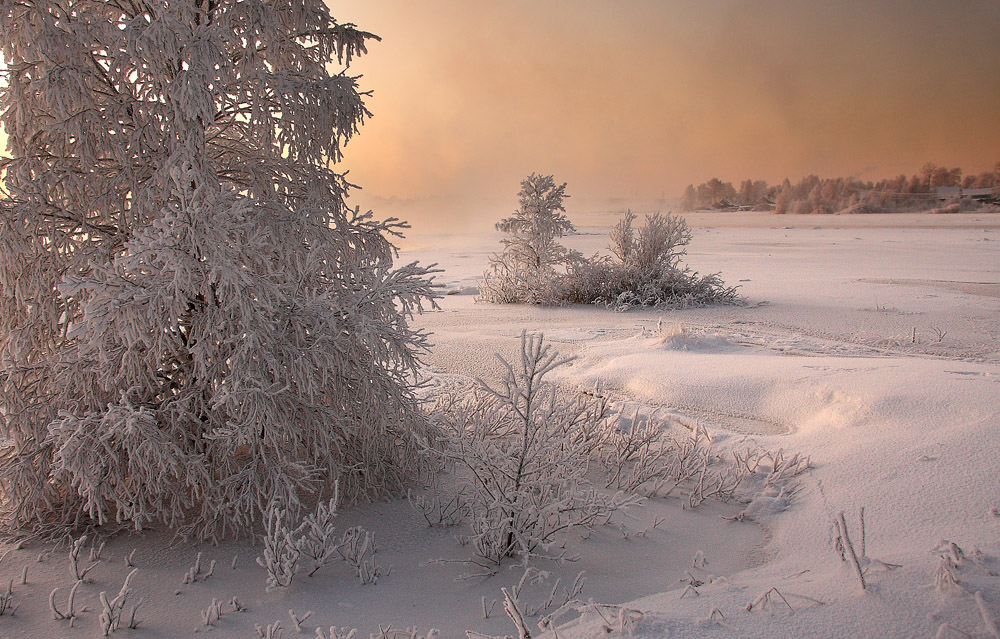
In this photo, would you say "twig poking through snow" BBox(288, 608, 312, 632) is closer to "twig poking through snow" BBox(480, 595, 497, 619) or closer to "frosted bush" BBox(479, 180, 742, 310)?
"twig poking through snow" BBox(480, 595, 497, 619)

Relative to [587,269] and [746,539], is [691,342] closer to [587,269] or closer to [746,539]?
[746,539]

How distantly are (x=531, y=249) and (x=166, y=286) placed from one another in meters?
7.86

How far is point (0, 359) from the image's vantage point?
2.65 metres

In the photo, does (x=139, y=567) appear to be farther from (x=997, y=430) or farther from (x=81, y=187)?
(x=997, y=430)

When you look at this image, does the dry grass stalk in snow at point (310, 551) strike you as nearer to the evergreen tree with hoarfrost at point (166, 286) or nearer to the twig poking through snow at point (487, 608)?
the evergreen tree with hoarfrost at point (166, 286)

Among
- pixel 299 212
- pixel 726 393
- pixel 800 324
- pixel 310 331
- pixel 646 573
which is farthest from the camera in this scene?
pixel 800 324

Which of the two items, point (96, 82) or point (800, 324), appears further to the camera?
point (800, 324)

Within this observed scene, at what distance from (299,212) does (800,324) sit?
5.99 m

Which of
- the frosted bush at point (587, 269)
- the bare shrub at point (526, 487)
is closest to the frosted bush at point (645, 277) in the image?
the frosted bush at point (587, 269)

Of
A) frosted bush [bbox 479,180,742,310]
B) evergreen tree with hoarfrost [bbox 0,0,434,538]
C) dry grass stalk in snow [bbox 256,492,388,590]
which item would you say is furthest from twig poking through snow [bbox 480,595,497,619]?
frosted bush [bbox 479,180,742,310]

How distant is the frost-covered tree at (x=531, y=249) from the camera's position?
9469 mm

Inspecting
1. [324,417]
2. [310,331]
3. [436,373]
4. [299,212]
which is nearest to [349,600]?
[324,417]

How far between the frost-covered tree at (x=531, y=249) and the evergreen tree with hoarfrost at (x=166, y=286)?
6704 mm

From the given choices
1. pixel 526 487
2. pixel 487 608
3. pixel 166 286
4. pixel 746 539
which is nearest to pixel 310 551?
pixel 487 608
